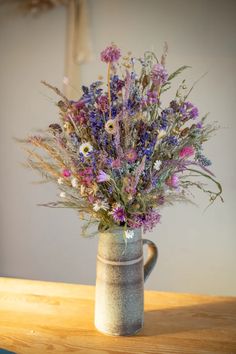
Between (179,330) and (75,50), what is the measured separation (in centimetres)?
151

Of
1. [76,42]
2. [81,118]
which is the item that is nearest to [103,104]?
[81,118]

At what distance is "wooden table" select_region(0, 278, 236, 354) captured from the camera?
3.13 feet

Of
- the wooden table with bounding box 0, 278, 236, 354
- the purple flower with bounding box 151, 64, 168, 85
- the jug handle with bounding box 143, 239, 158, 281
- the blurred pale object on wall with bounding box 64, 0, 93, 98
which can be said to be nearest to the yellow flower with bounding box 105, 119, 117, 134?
the purple flower with bounding box 151, 64, 168, 85

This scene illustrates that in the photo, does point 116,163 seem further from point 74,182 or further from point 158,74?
point 158,74

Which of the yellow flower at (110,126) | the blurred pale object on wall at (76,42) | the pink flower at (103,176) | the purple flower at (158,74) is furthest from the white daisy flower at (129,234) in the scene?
the blurred pale object on wall at (76,42)

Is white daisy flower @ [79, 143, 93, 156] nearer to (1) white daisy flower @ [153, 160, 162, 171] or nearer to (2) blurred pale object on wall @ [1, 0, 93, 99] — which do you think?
(1) white daisy flower @ [153, 160, 162, 171]

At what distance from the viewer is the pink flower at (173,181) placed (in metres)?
0.93

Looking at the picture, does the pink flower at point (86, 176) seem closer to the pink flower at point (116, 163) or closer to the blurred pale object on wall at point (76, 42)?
the pink flower at point (116, 163)

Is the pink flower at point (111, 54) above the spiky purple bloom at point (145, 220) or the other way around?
above

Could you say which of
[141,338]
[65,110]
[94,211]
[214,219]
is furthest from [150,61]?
[214,219]

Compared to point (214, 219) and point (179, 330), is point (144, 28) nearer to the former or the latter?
point (214, 219)

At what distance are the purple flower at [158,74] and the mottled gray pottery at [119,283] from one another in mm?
378

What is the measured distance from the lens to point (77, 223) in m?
2.15

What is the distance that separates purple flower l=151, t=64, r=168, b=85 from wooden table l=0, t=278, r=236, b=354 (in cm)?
66
